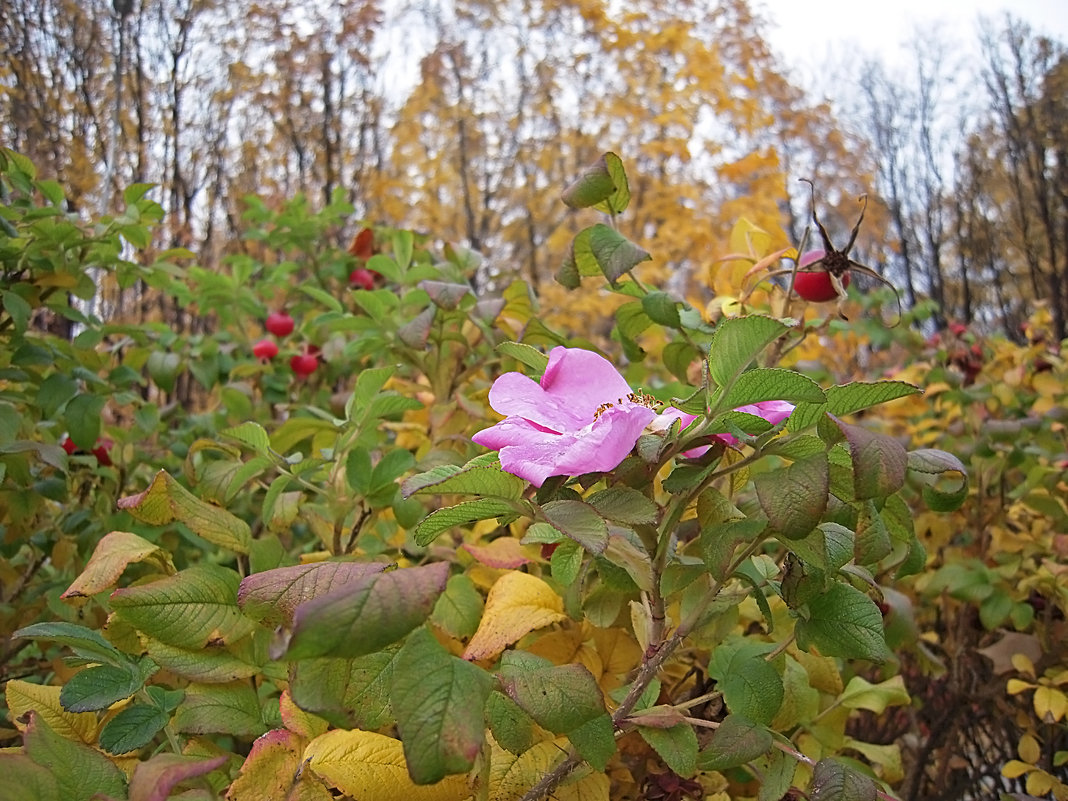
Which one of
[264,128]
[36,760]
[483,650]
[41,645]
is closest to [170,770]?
[36,760]

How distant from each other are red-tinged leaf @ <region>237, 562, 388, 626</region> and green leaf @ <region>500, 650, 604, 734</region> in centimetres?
11

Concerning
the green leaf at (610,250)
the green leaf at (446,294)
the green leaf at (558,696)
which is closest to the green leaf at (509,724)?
the green leaf at (558,696)

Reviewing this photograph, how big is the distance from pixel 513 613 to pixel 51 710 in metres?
0.33

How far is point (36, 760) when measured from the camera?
0.42 meters

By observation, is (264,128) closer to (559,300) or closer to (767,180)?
(559,300)

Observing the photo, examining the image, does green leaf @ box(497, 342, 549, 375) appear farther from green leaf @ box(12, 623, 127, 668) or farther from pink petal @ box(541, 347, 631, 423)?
green leaf @ box(12, 623, 127, 668)

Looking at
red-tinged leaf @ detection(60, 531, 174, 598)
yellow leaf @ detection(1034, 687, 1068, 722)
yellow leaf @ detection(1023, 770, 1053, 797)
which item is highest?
red-tinged leaf @ detection(60, 531, 174, 598)

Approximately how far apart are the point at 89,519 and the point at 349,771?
0.71 meters

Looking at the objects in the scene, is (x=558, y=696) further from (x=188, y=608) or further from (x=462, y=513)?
(x=188, y=608)

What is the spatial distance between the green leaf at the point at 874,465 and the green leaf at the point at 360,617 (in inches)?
8.7

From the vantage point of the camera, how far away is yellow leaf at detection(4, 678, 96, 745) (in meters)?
0.55

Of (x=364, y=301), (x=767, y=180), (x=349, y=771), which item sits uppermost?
(x=767, y=180)

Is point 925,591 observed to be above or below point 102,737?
below

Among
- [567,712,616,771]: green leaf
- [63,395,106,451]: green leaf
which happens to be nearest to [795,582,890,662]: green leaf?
[567,712,616,771]: green leaf
